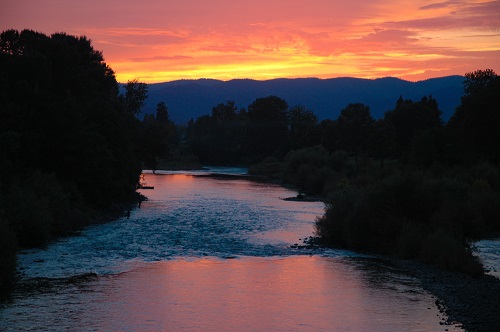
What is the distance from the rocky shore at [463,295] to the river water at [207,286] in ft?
1.88

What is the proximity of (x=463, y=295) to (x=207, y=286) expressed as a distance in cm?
979

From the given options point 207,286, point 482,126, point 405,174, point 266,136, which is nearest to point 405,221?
point 405,174

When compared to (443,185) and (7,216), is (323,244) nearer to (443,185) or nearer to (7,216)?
(443,185)

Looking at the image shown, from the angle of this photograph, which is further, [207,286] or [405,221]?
[405,221]

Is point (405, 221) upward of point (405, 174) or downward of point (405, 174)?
downward

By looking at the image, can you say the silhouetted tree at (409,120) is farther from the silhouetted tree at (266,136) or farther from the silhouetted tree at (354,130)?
the silhouetted tree at (266,136)

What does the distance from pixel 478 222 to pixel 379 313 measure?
17375 mm

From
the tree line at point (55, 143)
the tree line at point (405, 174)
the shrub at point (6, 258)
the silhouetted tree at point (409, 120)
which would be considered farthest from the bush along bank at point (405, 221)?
the silhouetted tree at point (409, 120)

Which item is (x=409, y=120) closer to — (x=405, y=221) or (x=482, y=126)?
(x=482, y=126)

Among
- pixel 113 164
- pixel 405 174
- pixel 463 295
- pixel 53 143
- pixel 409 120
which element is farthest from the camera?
pixel 409 120

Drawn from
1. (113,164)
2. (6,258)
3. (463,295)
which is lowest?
(463,295)

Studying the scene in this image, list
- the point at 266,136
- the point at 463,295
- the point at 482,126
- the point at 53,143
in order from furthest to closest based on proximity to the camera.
A: the point at 266,136
the point at 482,126
the point at 53,143
the point at 463,295

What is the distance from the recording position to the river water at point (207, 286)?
21.5 meters

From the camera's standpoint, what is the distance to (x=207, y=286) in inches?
1059
